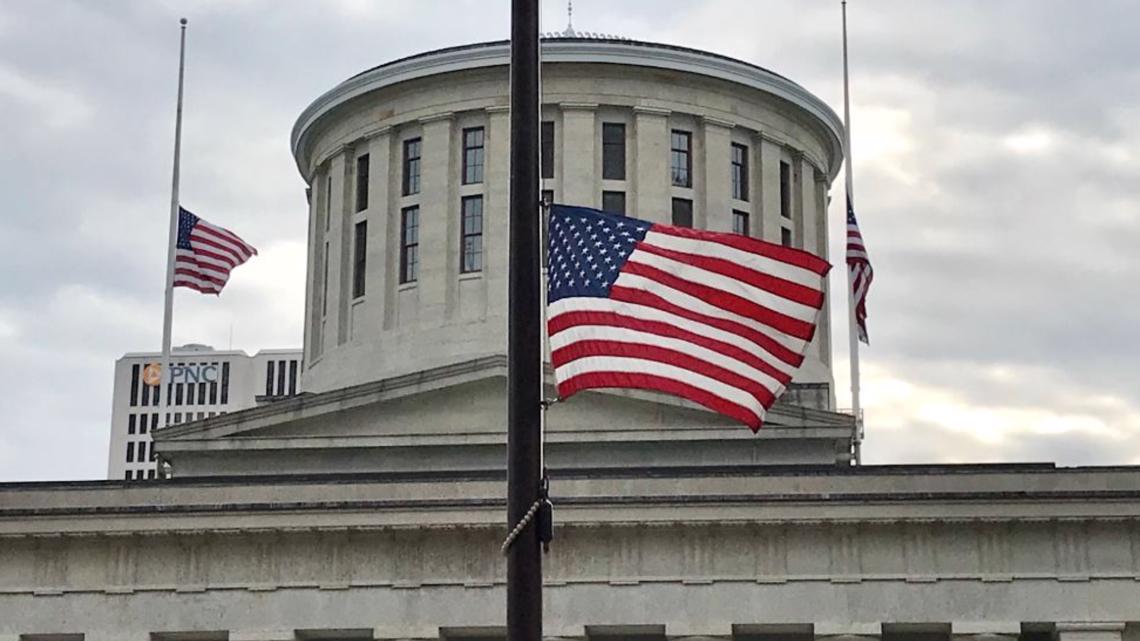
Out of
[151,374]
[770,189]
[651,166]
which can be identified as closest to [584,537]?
[651,166]

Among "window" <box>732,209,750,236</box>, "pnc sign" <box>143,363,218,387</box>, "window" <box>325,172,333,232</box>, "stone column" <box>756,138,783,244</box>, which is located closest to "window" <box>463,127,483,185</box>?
"window" <box>325,172,333,232</box>

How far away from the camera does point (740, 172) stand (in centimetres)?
5038

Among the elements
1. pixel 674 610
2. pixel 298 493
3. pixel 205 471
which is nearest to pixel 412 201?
pixel 205 471

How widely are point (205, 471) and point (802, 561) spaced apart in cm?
1408

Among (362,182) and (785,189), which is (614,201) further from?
(362,182)

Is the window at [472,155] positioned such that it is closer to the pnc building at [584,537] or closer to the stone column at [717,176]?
the stone column at [717,176]

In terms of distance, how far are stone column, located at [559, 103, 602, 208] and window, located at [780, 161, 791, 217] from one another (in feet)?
17.0

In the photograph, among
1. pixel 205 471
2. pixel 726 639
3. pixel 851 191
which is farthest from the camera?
pixel 851 191

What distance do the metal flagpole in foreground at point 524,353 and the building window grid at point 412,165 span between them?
37.2 metres

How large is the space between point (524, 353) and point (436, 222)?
36725 millimetres

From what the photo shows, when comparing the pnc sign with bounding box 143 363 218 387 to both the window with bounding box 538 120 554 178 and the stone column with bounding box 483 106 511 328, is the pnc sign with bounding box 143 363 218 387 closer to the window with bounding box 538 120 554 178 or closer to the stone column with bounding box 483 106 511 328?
the window with bounding box 538 120 554 178

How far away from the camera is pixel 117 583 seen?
3738 cm

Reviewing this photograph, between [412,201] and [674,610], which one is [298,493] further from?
[412,201]

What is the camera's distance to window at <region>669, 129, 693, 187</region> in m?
49.5
